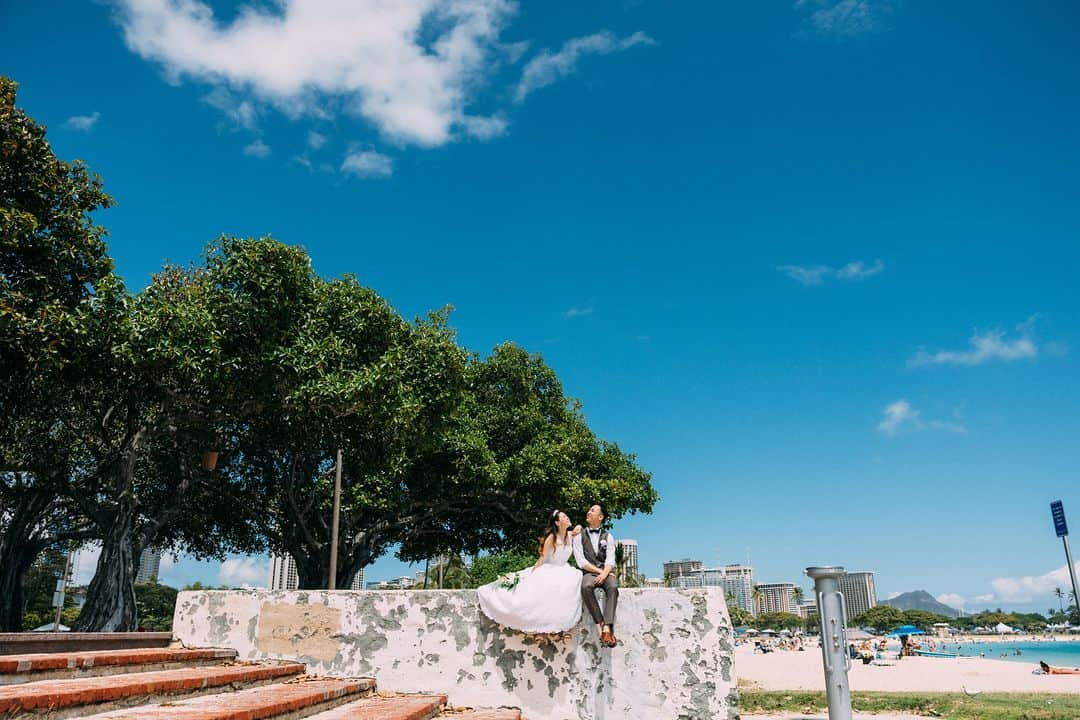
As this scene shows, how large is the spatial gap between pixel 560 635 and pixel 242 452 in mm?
19235

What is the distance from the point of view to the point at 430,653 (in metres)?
5.16

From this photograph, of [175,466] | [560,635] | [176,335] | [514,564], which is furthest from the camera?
[514,564]

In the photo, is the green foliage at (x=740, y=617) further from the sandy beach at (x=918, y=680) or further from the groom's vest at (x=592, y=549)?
the groom's vest at (x=592, y=549)

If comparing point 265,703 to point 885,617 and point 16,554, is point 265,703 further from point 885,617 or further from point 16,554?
point 885,617

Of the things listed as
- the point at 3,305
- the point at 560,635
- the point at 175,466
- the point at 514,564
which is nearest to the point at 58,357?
the point at 3,305

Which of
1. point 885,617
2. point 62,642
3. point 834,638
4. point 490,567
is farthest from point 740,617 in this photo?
point 62,642

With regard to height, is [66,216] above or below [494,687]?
above

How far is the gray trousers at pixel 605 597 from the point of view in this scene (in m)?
4.84

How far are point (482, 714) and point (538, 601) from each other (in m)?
0.84

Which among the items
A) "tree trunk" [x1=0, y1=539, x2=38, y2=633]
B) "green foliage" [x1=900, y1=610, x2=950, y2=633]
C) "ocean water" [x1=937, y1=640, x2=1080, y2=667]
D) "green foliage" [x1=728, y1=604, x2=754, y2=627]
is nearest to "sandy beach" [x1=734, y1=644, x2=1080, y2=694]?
"tree trunk" [x1=0, y1=539, x2=38, y2=633]

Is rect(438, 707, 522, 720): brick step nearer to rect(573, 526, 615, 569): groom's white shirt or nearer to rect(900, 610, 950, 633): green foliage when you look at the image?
rect(573, 526, 615, 569): groom's white shirt

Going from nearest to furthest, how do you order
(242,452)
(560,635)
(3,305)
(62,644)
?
(62,644)
(560,635)
(3,305)
(242,452)

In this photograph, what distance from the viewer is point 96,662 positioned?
4.04 m

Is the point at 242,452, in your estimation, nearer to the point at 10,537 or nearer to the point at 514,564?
the point at 10,537
